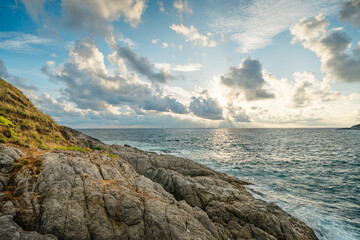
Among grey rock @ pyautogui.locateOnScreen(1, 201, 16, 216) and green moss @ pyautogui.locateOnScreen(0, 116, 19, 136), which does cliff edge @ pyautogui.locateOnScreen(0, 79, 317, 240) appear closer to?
grey rock @ pyautogui.locateOnScreen(1, 201, 16, 216)

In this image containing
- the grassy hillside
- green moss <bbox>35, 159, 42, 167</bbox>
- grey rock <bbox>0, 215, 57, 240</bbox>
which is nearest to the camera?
grey rock <bbox>0, 215, 57, 240</bbox>

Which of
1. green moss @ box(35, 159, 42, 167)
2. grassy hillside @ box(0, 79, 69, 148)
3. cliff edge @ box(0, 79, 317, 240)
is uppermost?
grassy hillside @ box(0, 79, 69, 148)

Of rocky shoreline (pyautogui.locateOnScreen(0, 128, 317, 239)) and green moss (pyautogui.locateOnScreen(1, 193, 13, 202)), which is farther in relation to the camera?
green moss (pyautogui.locateOnScreen(1, 193, 13, 202))

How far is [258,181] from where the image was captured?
28.1 m

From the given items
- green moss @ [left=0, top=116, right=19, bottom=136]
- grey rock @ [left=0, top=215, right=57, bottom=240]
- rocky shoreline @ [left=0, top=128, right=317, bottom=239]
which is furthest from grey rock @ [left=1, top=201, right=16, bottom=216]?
green moss @ [left=0, top=116, right=19, bottom=136]

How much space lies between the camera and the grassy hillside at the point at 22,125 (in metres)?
14.9

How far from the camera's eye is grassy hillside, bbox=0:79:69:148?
14.9 m

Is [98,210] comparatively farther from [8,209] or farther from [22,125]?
[22,125]

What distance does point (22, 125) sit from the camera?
17.6 meters

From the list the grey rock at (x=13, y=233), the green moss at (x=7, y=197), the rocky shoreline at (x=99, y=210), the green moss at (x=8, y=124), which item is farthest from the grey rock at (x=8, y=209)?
the green moss at (x=8, y=124)

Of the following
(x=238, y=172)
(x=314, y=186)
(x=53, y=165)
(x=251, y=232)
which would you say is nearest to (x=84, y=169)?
(x=53, y=165)

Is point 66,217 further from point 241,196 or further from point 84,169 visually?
point 241,196

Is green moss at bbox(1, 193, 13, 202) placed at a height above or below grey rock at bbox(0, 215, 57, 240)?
Answer: above

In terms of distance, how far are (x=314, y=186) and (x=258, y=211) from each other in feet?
65.1
